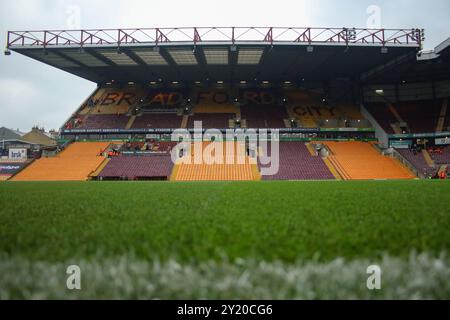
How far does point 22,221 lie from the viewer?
2791 mm

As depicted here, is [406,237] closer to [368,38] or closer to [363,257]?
[363,257]

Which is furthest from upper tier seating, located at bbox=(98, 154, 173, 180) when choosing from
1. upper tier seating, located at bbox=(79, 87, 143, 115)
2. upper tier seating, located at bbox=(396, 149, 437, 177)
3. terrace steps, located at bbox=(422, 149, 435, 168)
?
terrace steps, located at bbox=(422, 149, 435, 168)

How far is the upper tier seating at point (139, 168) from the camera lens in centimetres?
2708

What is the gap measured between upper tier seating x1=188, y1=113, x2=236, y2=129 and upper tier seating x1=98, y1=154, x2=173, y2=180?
7095 mm

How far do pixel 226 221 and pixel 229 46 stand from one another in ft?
90.5

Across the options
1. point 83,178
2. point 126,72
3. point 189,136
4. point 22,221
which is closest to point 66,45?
point 126,72

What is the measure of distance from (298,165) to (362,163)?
6.05 m

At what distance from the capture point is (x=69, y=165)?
29.5 meters

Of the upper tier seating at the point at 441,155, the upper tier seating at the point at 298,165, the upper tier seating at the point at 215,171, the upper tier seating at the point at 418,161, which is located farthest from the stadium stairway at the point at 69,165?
the upper tier seating at the point at 441,155

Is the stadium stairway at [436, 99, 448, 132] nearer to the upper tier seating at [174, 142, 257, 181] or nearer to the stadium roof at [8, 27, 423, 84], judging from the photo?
the stadium roof at [8, 27, 423, 84]

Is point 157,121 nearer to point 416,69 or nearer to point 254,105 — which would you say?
point 254,105

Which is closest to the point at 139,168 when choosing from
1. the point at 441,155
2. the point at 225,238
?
the point at 225,238

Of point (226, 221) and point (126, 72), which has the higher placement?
point (126, 72)

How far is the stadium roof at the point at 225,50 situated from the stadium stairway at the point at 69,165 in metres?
9.15
